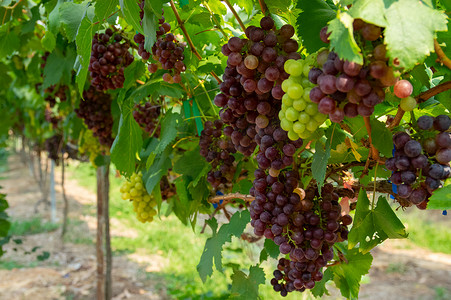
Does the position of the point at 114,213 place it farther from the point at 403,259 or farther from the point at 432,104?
the point at 432,104

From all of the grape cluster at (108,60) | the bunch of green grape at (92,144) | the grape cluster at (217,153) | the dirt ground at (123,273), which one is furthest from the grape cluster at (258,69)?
the dirt ground at (123,273)

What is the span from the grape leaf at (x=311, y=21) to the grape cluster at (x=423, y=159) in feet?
0.84

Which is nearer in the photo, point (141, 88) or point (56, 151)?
point (141, 88)

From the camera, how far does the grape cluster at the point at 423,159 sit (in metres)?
0.62

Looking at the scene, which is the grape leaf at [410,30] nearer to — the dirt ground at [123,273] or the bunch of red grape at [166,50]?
the bunch of red grape at [166,50]

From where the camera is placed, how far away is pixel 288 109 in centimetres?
65

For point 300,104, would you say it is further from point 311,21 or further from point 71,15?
point 71,15

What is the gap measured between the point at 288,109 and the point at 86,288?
507cm

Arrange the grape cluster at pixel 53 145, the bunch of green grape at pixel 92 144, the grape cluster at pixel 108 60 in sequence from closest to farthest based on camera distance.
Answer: the grape cluster at pixel 108 60, the bunch of green grape at pixel 92 144, the grape cluster at pixel 53 145

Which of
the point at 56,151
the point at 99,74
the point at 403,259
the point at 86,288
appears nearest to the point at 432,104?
the point at 99,74

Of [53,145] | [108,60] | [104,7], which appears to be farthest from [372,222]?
[53,145]

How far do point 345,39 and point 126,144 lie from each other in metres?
1.05

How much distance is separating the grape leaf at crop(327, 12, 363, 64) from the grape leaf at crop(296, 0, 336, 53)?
0.87ft

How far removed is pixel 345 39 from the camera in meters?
0.49
